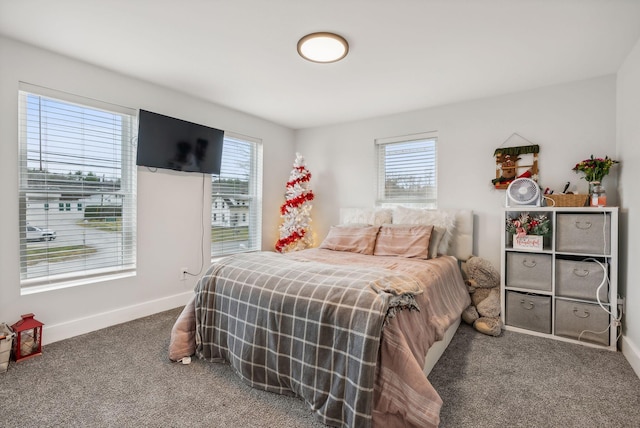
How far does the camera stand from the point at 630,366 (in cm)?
220

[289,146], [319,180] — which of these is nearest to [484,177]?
[319,180]

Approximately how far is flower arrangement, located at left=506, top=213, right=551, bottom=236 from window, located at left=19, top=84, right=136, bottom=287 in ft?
12.4

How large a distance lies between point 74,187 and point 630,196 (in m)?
4.68

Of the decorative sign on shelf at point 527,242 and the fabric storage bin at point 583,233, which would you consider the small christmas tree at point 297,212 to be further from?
the fabric storage bin at point 583,233

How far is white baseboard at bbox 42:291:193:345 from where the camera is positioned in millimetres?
2527

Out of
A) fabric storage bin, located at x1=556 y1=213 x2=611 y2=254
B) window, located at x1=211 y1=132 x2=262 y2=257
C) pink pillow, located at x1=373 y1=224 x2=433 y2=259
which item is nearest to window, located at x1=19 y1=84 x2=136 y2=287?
window, located at x1=211 y1=132 x2=262 y2=257

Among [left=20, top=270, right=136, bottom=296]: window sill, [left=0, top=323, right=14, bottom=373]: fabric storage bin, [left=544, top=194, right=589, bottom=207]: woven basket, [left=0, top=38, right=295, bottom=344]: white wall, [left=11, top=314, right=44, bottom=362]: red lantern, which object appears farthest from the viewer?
[left=544, top=194, right=589, bottom=207]: woven basket

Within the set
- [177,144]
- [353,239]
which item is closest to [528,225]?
[353,239]

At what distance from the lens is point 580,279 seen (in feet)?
8.53

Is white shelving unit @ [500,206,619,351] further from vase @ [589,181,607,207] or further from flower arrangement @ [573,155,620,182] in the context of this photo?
flower arrangement @ [573,155,620,182]

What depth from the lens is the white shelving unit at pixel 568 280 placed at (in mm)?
2484

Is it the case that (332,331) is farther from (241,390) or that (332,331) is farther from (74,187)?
(74,187)

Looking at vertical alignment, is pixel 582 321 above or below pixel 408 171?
below

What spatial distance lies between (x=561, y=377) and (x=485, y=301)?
98 centimetres
